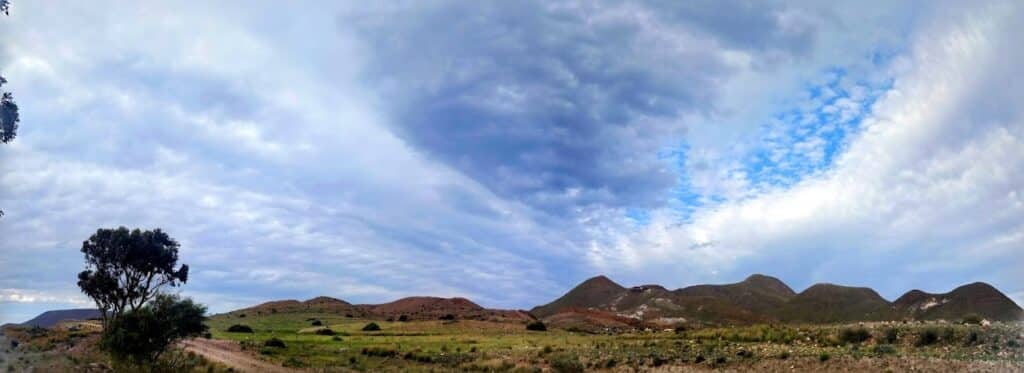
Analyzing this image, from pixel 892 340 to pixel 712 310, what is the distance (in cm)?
8736

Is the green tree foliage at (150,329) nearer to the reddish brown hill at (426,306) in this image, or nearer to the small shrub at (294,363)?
the small shrub at (294,363)

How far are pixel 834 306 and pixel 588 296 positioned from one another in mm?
70607

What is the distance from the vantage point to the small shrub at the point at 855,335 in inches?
1259

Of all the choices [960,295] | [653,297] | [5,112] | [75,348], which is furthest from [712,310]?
[5,112]

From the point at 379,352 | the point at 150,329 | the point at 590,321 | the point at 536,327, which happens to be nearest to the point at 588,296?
the point at 590,321

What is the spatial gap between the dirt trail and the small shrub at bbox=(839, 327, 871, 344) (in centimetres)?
2941

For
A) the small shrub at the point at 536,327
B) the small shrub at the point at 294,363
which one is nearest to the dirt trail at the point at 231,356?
the small shrub at the point at 294,363

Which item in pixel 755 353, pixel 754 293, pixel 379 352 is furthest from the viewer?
pixel 754 293

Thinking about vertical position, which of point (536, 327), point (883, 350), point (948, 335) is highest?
point (536, 327)

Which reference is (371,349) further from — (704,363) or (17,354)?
(704,363)

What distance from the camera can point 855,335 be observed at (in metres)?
32.4

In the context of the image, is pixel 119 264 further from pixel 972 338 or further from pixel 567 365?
pixel 972 338

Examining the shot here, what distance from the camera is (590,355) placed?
36500 millimetres

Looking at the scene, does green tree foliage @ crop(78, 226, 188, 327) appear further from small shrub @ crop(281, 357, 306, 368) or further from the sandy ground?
the sandy ground
